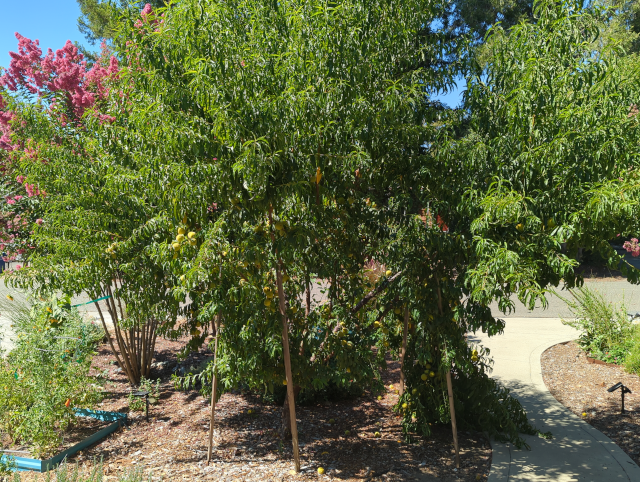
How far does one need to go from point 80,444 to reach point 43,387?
2.15ft

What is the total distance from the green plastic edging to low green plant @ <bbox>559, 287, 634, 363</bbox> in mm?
6279

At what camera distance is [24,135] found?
5328 millimetres

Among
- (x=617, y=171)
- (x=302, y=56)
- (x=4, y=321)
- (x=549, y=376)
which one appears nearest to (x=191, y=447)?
(x=302, y=56)

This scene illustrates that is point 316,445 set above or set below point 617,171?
below

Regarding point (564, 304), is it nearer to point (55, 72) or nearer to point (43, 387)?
point (43, 387)

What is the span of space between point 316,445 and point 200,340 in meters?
1.57

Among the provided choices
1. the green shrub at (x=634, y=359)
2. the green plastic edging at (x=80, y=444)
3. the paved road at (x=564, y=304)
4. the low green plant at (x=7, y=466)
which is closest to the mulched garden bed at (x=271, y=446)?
the green plastic edging at (x=80, y=444)

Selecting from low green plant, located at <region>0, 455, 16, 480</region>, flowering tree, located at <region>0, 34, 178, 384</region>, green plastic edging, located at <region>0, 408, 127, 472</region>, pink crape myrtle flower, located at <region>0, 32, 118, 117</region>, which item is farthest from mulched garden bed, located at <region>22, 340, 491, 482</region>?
pink crape myrtle flower, located at <region>0, 32, 118, 117</region>

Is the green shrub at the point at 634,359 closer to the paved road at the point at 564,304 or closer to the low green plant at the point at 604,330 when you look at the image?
the low green plant at the point at 604,330

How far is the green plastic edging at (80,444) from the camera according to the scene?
4.17m

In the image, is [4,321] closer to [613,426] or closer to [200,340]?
[200,340]

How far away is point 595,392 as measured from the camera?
20.7 feet

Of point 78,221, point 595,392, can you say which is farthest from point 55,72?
point 595,392

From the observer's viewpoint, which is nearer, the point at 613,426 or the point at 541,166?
the point at 541,166
